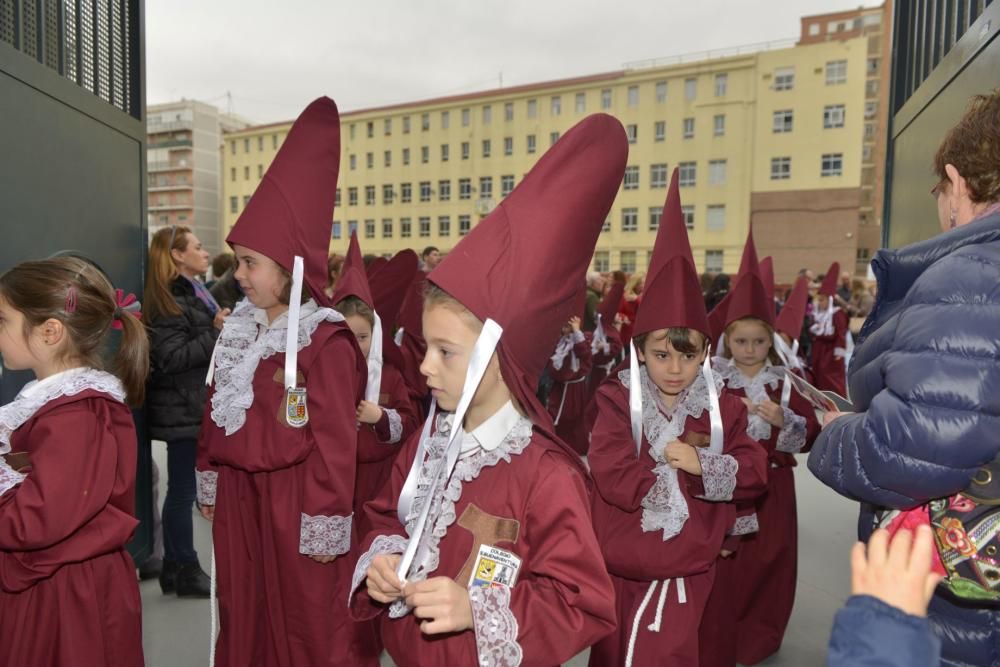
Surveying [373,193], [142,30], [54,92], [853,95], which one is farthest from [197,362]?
[373,193]

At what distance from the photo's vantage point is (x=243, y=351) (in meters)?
2.66

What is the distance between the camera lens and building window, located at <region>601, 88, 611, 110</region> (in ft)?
134

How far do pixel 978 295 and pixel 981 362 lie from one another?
0.13 meters

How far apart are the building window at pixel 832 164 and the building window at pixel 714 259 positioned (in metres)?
6.75

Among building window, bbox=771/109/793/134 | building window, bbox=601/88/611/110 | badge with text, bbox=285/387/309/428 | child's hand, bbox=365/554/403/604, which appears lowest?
child's hand, bbox=365/554/403/604

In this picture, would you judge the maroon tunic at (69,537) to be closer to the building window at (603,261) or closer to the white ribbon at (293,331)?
the white ribbon at (293,331)

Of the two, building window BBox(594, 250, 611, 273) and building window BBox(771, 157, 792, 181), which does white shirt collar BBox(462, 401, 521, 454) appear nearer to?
building window BBox(771, 157, 792, 181)

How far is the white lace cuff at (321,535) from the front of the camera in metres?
2.38

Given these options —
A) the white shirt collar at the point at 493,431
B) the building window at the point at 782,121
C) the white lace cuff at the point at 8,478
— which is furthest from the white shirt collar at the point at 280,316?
the building window at the point at 782,121

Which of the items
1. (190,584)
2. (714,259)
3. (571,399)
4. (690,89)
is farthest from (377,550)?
(690,89)

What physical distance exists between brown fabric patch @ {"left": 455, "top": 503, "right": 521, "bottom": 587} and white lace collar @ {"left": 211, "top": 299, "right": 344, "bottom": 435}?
4.29 ft

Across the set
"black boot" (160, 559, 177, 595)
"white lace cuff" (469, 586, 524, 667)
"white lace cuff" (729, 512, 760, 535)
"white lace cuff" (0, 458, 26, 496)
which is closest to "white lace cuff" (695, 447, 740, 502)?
"white lace cuff" (729, 512, 760, 535)

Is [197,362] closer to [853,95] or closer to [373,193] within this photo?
[853,95]

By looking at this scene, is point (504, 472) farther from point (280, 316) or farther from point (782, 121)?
point (782, 121)
